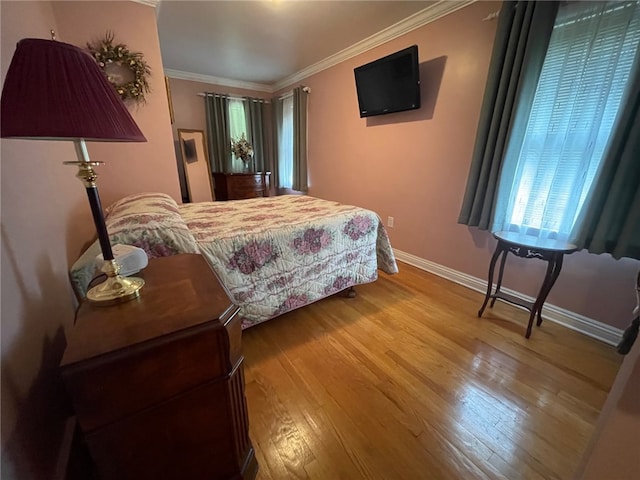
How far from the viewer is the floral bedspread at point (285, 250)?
1451mm

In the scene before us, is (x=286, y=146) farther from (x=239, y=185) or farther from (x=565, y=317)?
(x=565, y=317)

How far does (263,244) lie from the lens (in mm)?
1517

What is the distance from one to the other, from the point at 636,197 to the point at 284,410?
2147 mm

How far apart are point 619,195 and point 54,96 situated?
2413 mm

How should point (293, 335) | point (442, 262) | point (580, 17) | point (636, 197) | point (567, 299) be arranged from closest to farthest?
point (636, 197), point (580, 17), point (293, 335), point (567, 299), point (442, 262)

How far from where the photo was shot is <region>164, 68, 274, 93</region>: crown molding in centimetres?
386

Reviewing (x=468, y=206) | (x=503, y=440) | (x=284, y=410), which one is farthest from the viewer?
(x=468, y=206)

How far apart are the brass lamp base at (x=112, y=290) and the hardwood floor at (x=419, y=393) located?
795mm

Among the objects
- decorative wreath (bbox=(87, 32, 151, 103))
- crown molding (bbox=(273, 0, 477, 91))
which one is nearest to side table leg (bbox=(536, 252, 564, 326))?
crown molding (bbox=(273, 0, 477, 91))

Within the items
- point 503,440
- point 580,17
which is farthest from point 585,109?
point 503,440

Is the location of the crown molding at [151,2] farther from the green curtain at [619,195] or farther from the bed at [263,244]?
the green curtain at [619,195]

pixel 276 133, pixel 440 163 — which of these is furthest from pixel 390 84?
pixel 276 133

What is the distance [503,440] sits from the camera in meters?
1.06

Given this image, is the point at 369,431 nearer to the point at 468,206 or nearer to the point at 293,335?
the point at 293,335
